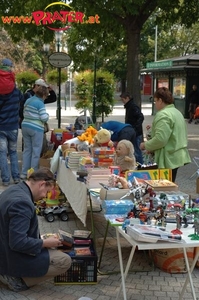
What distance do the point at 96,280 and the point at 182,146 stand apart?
Answer: 2.03 m

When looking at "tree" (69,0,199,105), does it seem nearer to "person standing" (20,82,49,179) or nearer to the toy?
"person standing" (20,82,49,179)

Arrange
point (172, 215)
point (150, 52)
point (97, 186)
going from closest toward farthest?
point (172, 215) → point (97, 186) → point (150, 52)

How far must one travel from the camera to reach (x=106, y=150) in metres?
5.33

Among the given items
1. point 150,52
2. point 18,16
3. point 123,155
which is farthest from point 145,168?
point 150,52

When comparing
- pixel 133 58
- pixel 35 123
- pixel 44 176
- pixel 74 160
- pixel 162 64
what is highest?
pixel 162 64

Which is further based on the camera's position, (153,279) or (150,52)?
(150,52)

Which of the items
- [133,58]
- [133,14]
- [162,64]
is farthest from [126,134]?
[162,64]

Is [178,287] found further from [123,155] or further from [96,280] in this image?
[123,155]

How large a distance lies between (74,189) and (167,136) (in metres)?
1.25

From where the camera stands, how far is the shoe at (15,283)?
156 inches

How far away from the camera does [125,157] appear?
5230mm

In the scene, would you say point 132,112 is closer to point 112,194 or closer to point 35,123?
point 35,123

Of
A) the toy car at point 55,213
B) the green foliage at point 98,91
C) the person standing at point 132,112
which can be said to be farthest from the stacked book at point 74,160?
the green foliage at point 98,91

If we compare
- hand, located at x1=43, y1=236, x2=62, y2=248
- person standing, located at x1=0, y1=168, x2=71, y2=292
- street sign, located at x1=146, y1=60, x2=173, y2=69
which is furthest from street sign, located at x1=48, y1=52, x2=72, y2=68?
street sign, located at x1=146, y1=60, x2=173, y2=69
